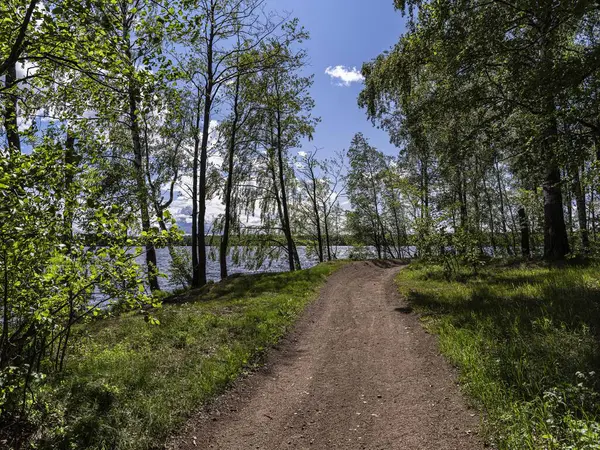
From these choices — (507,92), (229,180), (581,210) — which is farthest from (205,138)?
(581,210)

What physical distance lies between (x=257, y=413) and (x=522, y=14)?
472 inches

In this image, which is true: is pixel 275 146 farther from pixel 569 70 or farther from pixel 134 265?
pixel 134 265

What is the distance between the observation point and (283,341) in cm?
837

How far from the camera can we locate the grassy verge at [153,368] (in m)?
4.25

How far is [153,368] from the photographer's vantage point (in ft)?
20.1

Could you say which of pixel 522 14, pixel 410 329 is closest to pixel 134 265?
pixel 410 329

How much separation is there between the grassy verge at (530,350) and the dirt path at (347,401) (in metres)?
0.39

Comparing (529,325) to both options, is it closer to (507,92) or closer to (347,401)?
(347,401)

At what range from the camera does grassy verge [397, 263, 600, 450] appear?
12.7 ft

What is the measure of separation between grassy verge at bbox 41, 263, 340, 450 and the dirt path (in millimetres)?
374

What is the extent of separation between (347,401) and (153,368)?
3361 mm

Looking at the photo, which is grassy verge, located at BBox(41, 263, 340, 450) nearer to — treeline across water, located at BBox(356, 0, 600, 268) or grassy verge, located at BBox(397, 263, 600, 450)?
grassy verge, located at BBox(397, 263, 600, 450)

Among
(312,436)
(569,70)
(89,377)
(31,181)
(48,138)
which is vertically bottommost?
(312,436)

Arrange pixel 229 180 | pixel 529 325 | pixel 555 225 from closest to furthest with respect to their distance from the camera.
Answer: pixel 529 325, pixel 555 225, pixel 229 180
